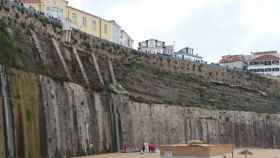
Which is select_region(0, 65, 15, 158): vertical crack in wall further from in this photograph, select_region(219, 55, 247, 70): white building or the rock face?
select_region(219, 55, 247, 70): white building

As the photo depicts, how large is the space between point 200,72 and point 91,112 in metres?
25.7

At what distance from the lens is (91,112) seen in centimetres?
4097

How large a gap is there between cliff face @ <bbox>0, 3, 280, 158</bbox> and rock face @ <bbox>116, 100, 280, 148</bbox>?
10 centimetres

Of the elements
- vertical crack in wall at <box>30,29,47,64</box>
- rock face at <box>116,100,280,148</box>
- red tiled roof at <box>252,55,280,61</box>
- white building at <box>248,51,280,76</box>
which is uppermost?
red tiled roof at <box>252,55,280,61</box>

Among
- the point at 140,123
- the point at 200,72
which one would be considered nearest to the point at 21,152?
the point at 140,123

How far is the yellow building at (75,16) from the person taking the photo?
59281 millimetres

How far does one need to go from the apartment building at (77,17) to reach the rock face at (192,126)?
561 inches

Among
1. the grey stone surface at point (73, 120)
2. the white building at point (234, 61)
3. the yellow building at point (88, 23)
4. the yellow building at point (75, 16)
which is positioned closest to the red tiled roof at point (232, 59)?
the white building at point (234, 61)

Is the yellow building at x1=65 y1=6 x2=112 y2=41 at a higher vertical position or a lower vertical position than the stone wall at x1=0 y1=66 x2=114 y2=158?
higher

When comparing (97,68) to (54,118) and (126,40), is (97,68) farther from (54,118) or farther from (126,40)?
(126,40)

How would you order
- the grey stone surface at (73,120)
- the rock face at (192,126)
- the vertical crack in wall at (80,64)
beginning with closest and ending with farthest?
1. the grey stone surface at (73,120)
2. the vertical crack in wall at (80,64)
3. the rock face at (192,126)

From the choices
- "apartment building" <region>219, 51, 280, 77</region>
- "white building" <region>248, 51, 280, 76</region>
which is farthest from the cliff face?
"white building" <region>248, 51, 280, 76</region>

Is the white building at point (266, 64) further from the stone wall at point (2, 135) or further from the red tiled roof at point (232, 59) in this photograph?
the stone wall at point (2, 135)

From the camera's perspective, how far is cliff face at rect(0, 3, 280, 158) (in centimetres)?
3186
